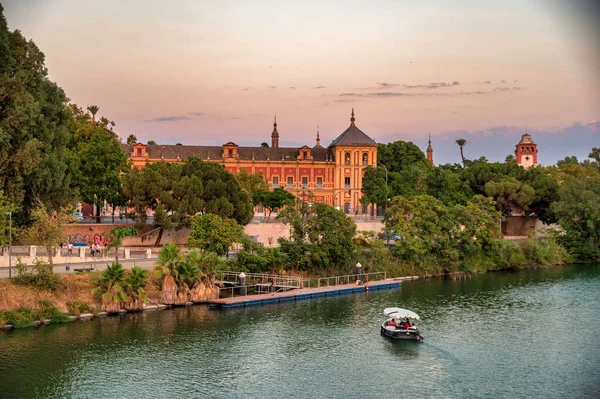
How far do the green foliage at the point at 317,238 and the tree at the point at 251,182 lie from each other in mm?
26128

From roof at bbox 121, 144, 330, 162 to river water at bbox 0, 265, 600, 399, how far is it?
5150 cm

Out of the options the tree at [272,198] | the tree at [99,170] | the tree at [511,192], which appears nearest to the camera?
the tree at [99,170]

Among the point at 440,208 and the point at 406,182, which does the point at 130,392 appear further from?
the point at 406,182

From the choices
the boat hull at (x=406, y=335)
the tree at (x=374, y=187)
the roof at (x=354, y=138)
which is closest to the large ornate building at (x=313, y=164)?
the roof at (x=354, y=138)

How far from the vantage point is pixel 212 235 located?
4862 centimetres

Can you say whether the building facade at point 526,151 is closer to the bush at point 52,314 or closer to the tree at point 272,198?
the tree at point 272,198

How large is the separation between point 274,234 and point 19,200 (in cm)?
2646

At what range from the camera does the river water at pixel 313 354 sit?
28781mm

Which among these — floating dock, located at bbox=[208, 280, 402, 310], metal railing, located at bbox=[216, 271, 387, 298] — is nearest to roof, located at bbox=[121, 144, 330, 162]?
metal railing, located at bbox=[216, 271, 387, 298]

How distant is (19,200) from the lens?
44.7 m

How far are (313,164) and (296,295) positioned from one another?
51.3 meters

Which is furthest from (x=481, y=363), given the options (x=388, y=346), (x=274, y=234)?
(x=274, y=234)

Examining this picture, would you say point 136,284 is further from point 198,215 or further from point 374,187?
point 374,187

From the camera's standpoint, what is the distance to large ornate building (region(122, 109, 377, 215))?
94.4 m
